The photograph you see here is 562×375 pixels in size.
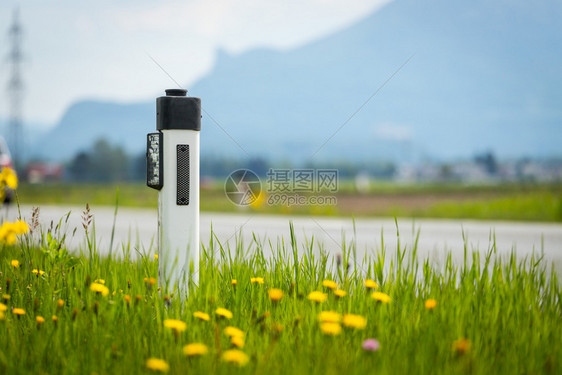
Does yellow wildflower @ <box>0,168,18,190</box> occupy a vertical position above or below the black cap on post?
below

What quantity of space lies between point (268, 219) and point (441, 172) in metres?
44.9

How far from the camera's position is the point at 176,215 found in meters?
3.57

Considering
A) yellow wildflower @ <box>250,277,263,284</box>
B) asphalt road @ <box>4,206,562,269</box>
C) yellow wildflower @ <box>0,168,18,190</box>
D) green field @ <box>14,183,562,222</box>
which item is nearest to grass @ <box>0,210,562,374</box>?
yellow wildflower @ <box>250,277,263,284</box>

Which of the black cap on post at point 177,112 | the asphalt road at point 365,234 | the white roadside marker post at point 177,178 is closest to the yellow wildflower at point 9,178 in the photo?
the white roadside marker post at point 177,178

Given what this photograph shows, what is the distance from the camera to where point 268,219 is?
12.8 metres

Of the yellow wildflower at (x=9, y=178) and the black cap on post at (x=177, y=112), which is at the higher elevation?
the black cap on post at (x=177, y=112)

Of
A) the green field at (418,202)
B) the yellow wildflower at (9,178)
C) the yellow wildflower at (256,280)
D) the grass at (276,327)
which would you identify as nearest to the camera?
the grass at (276,327)

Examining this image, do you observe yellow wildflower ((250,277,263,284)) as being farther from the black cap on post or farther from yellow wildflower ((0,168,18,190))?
yellow wildflower ((0,168,18,190))

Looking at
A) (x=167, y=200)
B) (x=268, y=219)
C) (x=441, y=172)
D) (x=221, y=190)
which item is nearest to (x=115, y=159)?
(x=441, y=172)

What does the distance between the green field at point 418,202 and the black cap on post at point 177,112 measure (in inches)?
219

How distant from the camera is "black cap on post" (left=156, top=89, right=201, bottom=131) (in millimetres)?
3504

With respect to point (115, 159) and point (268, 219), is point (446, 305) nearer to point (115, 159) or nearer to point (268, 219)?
point (268, 219)

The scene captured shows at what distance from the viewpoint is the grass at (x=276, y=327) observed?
2709 millimetres

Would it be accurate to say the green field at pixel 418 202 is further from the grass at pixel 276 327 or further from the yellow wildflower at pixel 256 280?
the yellow wildflower at pixel 256 280
